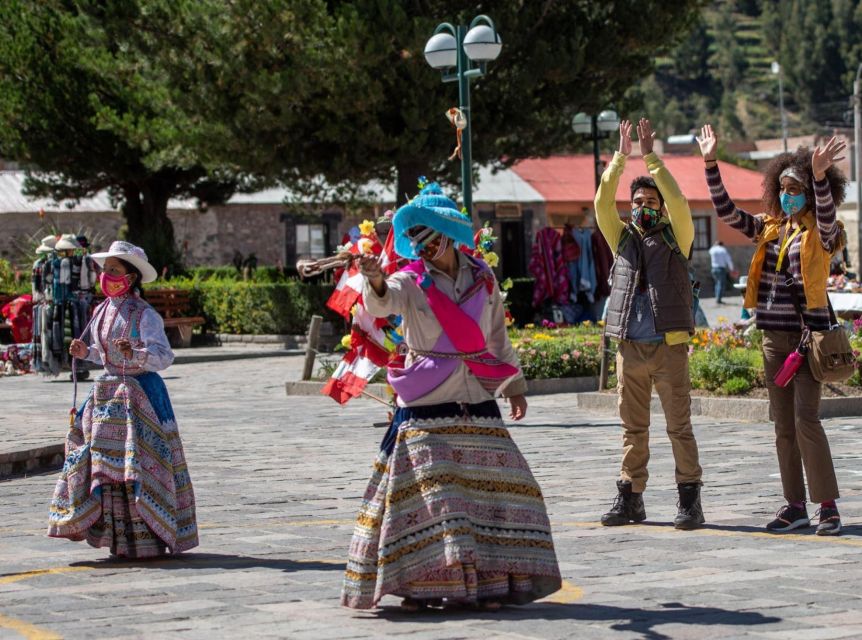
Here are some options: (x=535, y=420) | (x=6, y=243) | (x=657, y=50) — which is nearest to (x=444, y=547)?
(x=535, y=420)

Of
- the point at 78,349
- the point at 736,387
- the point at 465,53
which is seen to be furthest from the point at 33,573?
the point at 465,53

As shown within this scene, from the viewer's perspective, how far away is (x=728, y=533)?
321 inches

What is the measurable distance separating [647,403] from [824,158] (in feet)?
5.17

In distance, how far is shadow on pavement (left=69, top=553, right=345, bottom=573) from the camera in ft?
24.5

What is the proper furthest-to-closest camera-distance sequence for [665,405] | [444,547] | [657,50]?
[657,50]
[665,405]
[444,547]

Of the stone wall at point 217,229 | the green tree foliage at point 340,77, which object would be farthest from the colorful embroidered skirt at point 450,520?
the stone wall at point 217,229

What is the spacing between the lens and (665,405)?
8531 mm

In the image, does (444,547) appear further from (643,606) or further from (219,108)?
(219,108)

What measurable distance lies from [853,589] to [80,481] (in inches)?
147

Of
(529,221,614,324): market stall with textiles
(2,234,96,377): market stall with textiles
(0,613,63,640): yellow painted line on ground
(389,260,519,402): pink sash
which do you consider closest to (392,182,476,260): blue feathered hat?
(389,260,519,402): pink sash

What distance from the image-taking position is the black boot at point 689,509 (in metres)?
8.28

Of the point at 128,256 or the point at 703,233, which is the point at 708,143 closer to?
the point at 128,256

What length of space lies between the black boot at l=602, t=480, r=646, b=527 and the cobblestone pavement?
79 mm

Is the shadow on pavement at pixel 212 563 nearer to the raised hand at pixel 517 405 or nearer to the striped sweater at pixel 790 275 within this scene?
the raised hand at pixel 517 405
